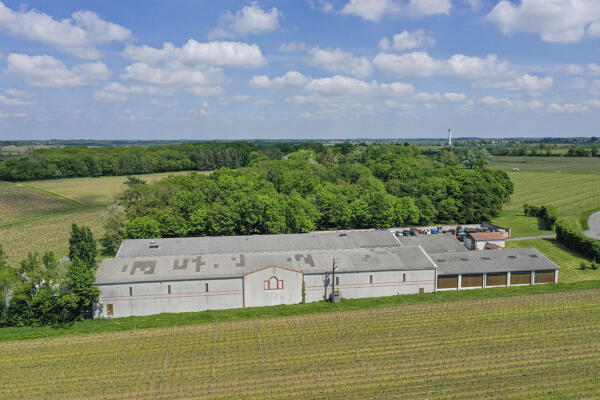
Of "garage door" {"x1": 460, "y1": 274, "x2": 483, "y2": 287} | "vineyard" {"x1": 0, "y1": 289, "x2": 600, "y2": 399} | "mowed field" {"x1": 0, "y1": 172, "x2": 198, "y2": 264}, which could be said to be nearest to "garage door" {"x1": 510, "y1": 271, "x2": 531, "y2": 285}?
"garage door" {"x1": 460, "y1": 274, "x2": 483, "y2": 287}

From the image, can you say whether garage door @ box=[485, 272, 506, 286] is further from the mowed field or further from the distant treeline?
the distant treeline

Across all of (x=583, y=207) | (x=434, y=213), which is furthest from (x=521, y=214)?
(x=434, y=213)

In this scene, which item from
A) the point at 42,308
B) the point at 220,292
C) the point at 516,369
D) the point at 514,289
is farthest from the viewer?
the point at 514,289

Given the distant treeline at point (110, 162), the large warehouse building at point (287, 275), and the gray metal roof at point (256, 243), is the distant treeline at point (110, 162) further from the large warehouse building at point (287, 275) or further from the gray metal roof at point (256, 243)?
the large warehouse building at point (287, 275)

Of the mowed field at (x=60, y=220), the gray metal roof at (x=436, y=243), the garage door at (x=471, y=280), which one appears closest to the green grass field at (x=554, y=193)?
the gray metal roof at (x=436, y=243)

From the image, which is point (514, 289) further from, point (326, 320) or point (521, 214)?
point (521, 214)

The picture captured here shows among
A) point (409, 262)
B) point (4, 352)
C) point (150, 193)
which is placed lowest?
point (4, 352)

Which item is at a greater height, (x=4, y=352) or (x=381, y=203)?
(x=381, y=203)

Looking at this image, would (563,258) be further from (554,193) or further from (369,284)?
(554,193)
